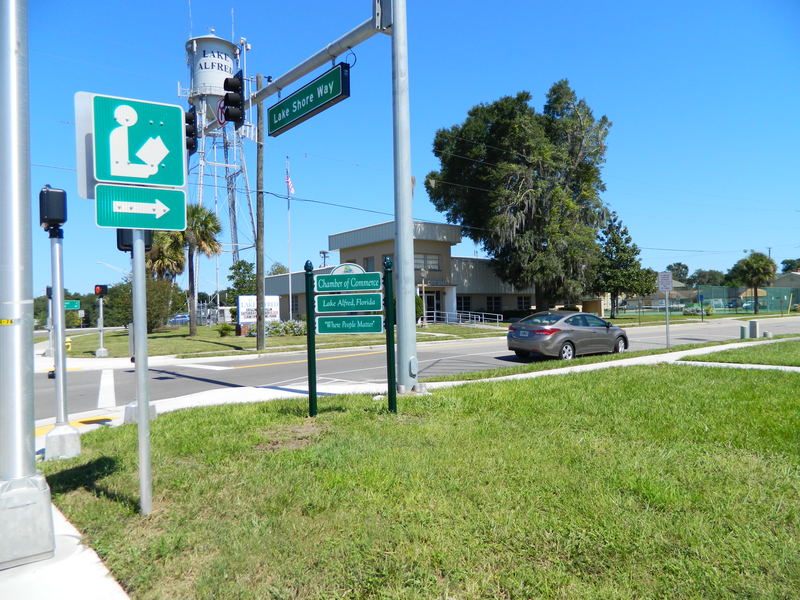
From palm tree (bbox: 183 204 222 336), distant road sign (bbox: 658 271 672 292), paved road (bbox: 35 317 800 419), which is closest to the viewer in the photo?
paved road (bbox: 35 317 800 419)

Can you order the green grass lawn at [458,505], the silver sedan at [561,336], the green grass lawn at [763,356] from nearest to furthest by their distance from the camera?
the green grass lawn at [458,505] → the green grass lawn at [763,356] → the silver sedan at [561,336]

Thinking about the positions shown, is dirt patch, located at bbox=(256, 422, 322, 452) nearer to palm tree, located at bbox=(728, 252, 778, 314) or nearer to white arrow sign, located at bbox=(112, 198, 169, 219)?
white arrow sign, located at bbox=(112, 198, 169, 219)

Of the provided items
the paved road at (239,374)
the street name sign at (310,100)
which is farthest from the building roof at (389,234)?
the street name sign at (310,100)

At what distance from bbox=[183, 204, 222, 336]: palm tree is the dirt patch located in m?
30.0

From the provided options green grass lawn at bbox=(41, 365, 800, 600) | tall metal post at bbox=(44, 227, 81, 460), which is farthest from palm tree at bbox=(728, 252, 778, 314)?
tall metal post at bbox=(44, 227, 81, 460)

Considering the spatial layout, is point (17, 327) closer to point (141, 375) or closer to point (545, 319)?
point (141, 375)

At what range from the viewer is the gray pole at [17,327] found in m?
3.35

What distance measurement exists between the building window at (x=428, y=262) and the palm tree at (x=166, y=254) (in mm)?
16977

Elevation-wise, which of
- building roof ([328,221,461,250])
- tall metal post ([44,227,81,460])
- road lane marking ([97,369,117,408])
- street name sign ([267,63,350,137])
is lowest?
road lane marking ([97,369,117,408])

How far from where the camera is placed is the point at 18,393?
11.3ft

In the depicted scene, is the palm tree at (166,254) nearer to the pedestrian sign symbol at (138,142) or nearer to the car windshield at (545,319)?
the car windshield at (545,319)

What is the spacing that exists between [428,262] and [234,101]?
31.3 metres

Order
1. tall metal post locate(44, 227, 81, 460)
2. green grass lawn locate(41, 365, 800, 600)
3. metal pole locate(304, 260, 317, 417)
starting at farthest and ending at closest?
metal pole locate(304, 260, 317, 417), tall metal post locate(44, 227, 81, 460), green grass lawn locate(41, 365, 800, 600)

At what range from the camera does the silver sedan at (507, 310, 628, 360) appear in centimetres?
1537
